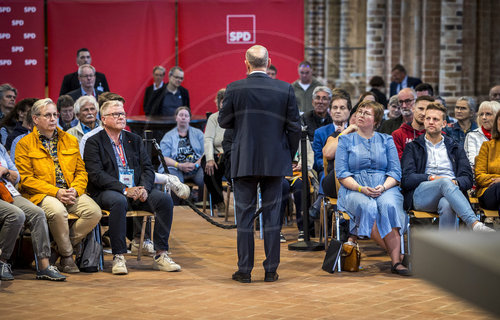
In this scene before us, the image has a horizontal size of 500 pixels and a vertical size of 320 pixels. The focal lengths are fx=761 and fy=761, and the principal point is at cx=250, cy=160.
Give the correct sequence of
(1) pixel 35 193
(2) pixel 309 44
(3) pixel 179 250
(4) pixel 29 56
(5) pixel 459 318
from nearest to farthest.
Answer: (5) pixel 459 318, (1) pixel 35 193, (3) pixel 179 250, (4) pixel 29 56, (2) pixel 309 44

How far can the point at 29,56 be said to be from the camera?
11.4 metres

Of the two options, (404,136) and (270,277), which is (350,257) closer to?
(270,277)

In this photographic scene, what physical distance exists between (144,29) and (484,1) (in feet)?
17.2

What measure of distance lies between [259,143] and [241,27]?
6385mm

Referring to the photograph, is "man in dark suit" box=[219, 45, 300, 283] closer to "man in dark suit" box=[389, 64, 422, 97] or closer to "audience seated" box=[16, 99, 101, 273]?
"audience seated" box=[16, 99, 101, 273]

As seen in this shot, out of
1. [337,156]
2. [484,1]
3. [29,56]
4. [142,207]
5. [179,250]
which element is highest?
[484,1]

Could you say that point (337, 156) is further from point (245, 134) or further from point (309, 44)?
point (309, 44)

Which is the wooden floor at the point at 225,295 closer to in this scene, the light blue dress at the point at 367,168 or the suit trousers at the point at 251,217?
the suit trousers at the point at 251,217

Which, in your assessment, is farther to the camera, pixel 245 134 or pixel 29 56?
pixel 29 56

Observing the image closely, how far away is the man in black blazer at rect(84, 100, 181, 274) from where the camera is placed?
6039mm

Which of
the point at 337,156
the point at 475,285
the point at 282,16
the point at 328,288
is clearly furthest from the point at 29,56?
the point at 475,285

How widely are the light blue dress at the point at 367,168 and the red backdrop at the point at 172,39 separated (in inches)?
221

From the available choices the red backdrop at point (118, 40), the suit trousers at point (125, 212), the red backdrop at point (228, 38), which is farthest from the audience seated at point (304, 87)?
the suit trousers at point (125, 212)

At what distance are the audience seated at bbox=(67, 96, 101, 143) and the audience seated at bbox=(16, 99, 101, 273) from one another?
707mm
